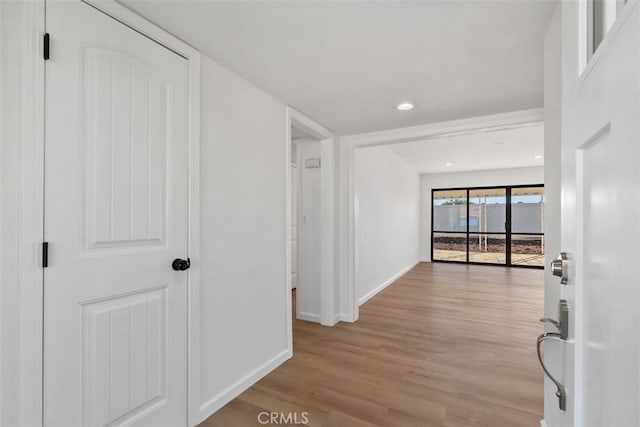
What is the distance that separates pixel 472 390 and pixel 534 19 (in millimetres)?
2323

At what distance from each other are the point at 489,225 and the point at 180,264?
26.1ft

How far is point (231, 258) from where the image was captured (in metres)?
2.07

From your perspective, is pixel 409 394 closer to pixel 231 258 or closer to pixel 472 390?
pixel 472 390

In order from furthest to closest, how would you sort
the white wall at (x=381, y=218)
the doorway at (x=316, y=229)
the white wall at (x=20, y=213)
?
the white wall at (x=381, y=218) → the doorway at (x=316, y=229) → the white wall at (x=20, y=213)

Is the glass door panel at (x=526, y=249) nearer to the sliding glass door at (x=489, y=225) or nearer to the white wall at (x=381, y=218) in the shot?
the sliding glass door at (x=489, y=225)

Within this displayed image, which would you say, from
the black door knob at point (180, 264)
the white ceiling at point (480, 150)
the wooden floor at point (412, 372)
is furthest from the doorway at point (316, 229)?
the white ceiling at point (480, 150)

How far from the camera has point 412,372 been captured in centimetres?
243

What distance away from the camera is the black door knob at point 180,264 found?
1657 mm

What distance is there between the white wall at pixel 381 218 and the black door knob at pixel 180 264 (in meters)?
2.31

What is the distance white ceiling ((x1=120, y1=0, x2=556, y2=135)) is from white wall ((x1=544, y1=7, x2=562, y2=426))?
6.4 inches

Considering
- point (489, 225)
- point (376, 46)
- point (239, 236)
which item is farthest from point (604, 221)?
point (489, 225)

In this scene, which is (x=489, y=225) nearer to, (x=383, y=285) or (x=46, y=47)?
(x=383, y=285)

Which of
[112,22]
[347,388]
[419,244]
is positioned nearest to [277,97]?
[112,22]

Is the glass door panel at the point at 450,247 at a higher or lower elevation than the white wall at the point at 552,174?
lower
